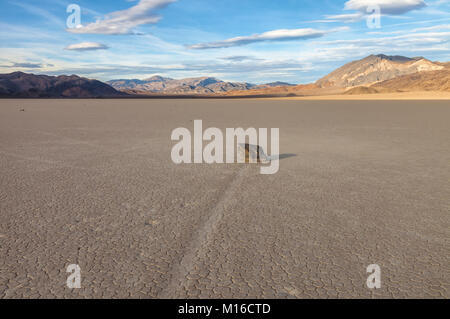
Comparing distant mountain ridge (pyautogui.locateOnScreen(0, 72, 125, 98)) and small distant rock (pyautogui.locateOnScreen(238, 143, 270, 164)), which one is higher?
distant mountain ridge (pyautogui.locateOnScreen(0, 72, 125, 98))

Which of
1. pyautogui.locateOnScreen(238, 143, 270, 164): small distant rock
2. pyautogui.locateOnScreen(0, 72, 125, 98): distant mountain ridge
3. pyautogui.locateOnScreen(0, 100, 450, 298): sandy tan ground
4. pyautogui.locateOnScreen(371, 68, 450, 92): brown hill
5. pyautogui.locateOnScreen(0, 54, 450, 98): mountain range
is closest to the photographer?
pyautogui.locateOnScreen(0, 100, 450, 298): sandy tan ground

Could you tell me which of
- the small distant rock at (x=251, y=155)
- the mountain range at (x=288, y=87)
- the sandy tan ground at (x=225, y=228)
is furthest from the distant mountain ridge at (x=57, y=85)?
the sandy tan ground at (x=225, y=228)

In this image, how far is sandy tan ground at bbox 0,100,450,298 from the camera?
3094mm

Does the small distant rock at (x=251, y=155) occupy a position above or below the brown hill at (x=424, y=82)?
below

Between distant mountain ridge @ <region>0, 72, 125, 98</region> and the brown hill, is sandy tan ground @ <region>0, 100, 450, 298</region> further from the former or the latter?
distant mountain ridge @ <region>0, 72, 125, 98</region>

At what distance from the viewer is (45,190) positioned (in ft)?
19.3

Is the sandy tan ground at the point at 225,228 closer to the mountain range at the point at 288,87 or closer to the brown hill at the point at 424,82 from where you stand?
the brown hill at the point at 424,82

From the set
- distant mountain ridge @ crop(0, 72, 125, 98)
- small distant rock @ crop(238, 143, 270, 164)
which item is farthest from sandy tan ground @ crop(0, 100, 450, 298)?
distant mountain ridge @ crop(0, 72, 125, 98)

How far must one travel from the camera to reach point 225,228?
4293 millimetres

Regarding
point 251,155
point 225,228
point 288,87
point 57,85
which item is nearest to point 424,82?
point 288,87

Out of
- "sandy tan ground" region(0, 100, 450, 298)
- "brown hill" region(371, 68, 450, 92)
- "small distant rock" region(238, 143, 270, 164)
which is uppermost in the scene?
"brown hill" region(371, 68, 450, 92)

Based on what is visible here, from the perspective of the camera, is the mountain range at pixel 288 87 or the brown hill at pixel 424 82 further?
the mountain range at pixel 288 87

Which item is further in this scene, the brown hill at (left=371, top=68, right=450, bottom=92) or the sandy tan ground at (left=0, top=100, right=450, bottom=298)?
the brown hill at (left=371, top=68, right=450, bottom=92)

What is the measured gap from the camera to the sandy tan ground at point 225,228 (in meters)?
3.09
